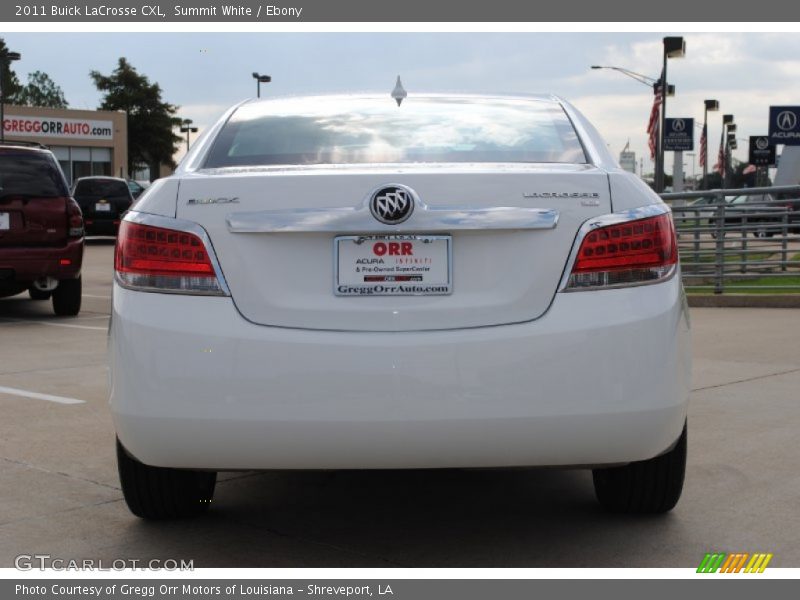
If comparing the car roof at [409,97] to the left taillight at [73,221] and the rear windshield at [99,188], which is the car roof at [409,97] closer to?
the left taillight at [73,221]

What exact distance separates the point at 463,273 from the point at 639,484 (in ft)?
4.02

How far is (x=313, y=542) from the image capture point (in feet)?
13.5

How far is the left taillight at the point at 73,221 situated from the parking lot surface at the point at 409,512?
5.89 metres

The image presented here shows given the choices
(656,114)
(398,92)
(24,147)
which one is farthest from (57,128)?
(398,92)

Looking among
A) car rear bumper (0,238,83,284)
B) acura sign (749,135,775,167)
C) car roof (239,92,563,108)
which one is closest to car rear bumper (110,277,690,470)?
car roof (239,92,563,108)

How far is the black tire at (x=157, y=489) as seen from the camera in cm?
424

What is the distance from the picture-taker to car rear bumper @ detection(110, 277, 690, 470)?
3.48 m

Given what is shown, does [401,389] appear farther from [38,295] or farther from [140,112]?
[140,112]

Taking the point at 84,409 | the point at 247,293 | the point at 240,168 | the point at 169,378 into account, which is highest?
the point at 240,168

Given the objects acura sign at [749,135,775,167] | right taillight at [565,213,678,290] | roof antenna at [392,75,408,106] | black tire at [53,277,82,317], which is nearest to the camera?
right taillight at [565,213,678,290]

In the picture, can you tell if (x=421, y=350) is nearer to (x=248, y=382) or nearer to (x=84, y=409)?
(x=248, y=382)

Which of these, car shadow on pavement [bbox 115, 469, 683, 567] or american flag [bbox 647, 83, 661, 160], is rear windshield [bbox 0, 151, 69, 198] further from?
american flag [bbox 647, 83, 661, 160]
